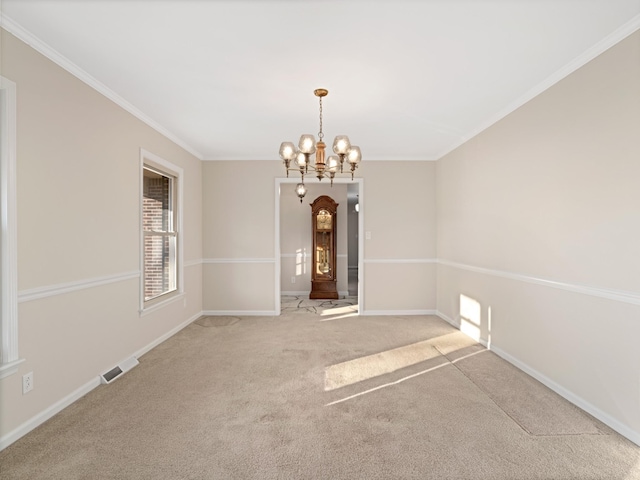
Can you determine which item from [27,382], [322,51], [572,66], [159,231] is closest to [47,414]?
[27,382]

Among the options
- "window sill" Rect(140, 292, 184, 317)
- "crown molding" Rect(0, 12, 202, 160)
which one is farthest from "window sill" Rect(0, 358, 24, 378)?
"crown molding" Rect(0, 12, 202, 160)

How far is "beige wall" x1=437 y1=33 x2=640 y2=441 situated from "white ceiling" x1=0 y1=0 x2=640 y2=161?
0.30 meters

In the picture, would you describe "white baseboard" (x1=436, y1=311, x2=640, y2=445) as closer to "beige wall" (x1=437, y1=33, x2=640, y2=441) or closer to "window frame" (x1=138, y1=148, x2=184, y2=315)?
"beige wall" (x1=437, y1=33, x2=640, y2=441)

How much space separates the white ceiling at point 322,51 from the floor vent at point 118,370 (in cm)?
244

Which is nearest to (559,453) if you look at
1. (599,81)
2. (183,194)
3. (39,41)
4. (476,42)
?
(599,81)

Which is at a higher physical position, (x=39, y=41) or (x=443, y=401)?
(x=39, y=41)

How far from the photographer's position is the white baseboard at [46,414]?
2136 millimetres

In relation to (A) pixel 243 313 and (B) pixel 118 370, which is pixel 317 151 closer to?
(B) pixel 118 370

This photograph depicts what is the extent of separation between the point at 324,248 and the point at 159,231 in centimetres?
394

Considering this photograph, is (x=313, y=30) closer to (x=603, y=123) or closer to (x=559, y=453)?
(x=603, y=123)

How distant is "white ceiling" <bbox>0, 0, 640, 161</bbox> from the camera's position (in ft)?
6.68

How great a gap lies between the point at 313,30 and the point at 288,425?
255cm

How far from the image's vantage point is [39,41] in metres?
2.34

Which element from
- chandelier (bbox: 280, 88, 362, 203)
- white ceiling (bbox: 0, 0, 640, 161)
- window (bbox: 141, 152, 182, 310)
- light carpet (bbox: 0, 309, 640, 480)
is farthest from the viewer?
window (bbox: 141, 152, 182, 310)
